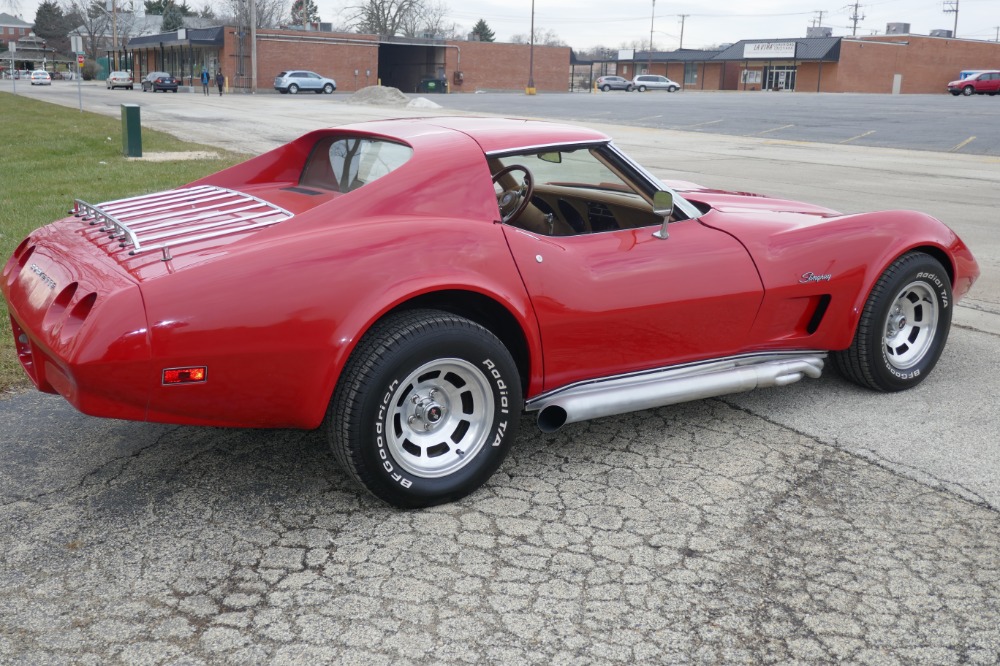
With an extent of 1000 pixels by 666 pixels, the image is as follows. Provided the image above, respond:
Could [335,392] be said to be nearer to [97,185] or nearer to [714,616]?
[714,616]

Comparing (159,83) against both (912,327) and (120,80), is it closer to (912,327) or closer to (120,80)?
(120,80)

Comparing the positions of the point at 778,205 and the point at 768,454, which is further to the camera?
the point at 778,205

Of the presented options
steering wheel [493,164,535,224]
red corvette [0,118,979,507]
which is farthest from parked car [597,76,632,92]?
steering wheel [493,164,535,224]

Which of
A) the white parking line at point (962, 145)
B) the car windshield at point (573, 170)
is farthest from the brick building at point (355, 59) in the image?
the car windshield at point (573, 170)

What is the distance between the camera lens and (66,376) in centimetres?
295

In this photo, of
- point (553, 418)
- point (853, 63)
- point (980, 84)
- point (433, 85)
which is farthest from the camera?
point (853, 63)

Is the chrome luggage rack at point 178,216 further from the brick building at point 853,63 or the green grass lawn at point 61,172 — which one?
the brick building at point 853,63

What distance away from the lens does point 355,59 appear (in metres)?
70.9

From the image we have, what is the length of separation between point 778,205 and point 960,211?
315 inches

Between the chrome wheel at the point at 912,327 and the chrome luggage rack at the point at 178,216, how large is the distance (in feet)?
9.80

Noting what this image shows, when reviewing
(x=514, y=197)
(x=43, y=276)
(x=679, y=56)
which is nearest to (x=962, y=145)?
(x=514, y=197)

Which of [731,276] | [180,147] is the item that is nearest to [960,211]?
[731,276]

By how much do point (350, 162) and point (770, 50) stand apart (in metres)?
78.9

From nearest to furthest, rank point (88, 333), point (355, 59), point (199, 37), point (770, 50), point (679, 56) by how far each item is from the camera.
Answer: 1. point (88, 333)
2. point (199, 37)
3. point (355, 59)
4. point (770, 50)
5. point (679, 56)
